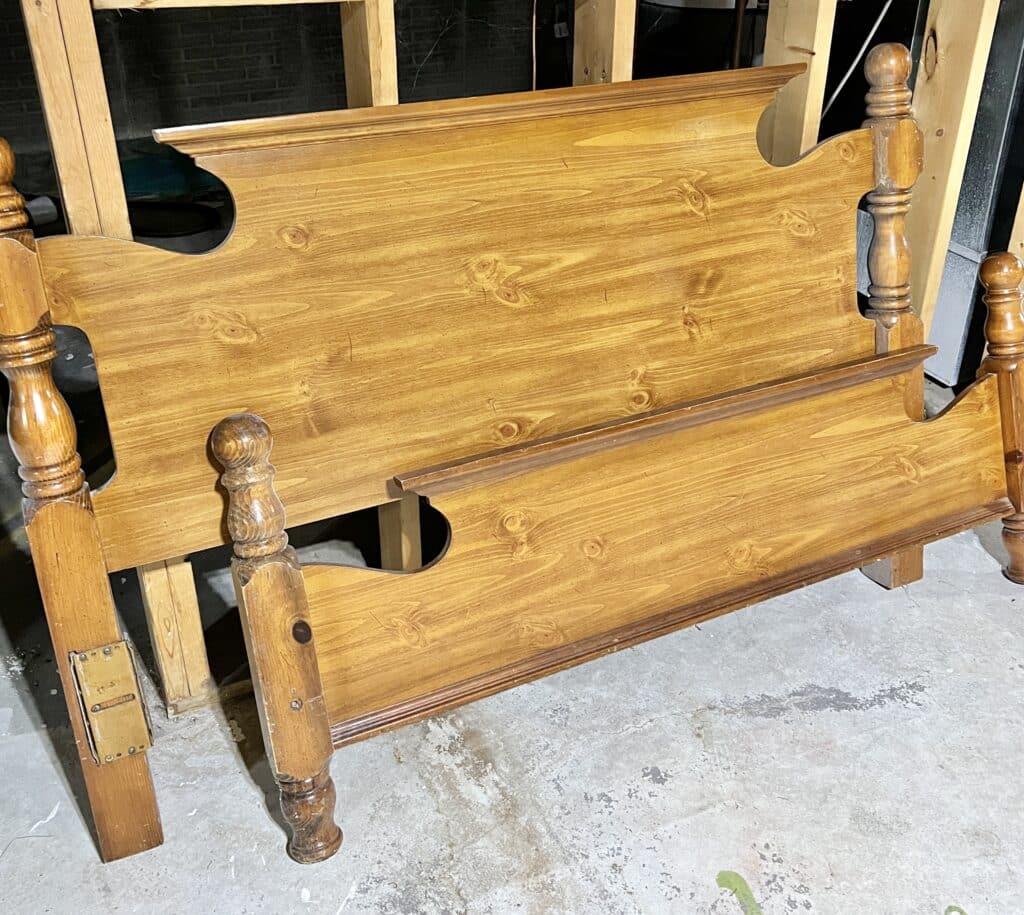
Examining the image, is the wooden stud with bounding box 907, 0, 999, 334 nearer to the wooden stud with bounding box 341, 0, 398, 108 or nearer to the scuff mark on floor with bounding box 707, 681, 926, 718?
the scuff mark on floor with bounding box 707, 681, 926, 718

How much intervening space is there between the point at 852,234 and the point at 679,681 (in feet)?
2.88

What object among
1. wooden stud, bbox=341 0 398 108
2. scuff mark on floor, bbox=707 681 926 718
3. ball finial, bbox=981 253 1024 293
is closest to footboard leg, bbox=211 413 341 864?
wooden stud, bbox=341 0 398 108

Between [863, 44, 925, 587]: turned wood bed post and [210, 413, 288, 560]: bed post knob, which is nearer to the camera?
[210, 413, 288, 560]: bed post knob

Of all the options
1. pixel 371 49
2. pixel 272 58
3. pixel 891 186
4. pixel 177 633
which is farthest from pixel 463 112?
pixel 272 58

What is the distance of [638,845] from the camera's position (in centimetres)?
159

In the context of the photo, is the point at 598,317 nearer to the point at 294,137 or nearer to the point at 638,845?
the point at 294,137

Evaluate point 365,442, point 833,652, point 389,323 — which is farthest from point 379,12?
point 833,652

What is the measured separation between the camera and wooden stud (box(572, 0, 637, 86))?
171cm

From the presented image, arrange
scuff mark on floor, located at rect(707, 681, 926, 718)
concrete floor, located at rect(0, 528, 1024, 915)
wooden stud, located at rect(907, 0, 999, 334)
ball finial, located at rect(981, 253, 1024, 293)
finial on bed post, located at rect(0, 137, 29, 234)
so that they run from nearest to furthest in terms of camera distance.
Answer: finial on bed post, located at rect(0, 137, 29, 234)
concrete floor, located at rect(0, 528, 1024, 915)
scuff mark on floor, located at rect(707, 681, 926, 718)
ball finial, located at rect(981, 253, 1024, 293)
wooden stud, located at rect(907, 0, 999, 334)

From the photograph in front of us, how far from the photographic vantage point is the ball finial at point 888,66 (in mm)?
1784

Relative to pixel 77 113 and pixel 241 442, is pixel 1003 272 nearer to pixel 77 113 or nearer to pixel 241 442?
pixel 241 442

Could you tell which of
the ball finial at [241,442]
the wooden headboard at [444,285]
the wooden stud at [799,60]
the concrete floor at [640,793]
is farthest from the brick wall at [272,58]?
the ball finial at [241,442]

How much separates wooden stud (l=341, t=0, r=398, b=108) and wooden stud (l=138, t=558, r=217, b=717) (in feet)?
2.81

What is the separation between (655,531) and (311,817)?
27.7 inches
